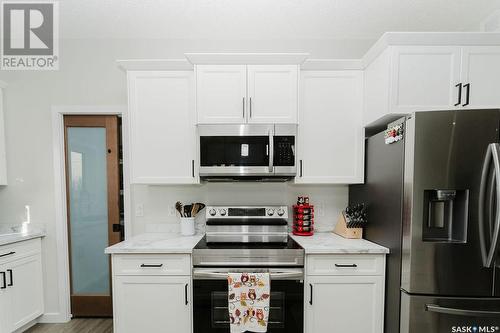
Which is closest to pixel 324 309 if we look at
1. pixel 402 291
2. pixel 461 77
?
pixel 402 291

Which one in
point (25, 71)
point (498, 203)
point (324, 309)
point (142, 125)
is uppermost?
point (25, 71)

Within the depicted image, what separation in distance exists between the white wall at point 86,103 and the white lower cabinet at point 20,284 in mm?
92

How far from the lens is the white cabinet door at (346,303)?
1.61 m

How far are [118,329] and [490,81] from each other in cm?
319

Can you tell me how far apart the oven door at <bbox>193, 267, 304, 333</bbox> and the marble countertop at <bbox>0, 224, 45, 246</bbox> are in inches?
65.4

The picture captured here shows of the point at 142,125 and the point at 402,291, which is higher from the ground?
the point at 142,125

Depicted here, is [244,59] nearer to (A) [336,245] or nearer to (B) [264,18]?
(B) [264,18]

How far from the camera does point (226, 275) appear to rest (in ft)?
5.23

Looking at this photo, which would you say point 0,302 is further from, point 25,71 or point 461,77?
point 461,77

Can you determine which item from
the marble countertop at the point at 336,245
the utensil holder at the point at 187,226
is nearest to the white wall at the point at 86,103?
the utensil holder at the point at 187,226

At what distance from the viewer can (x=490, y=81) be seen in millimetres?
1584

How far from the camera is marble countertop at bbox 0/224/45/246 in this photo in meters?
1.92

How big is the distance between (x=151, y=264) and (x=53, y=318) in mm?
1587

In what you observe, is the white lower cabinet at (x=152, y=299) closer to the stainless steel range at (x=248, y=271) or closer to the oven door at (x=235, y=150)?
the stainless steel range at (x=248, y=271)
